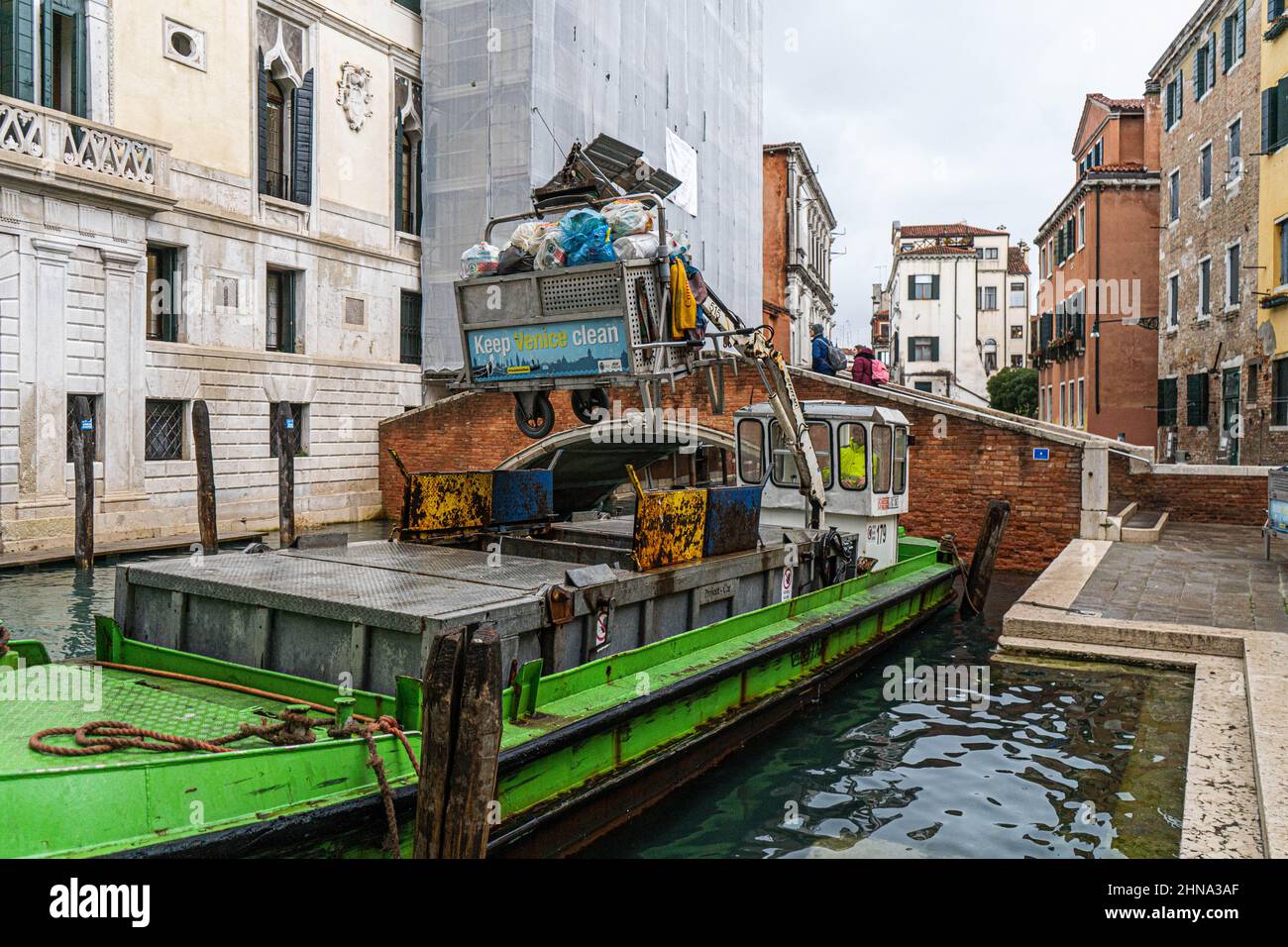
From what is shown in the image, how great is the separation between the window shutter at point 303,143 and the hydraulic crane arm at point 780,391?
48.8 feet

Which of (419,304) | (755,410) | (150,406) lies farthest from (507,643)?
(419,304)

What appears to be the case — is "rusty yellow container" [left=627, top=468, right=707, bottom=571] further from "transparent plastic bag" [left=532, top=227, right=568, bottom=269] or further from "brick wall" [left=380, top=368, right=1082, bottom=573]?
"brick wall" [left=380, top=368, right=1082, bottom=573]

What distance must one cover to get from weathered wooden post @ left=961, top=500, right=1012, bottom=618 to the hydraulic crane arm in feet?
9.62

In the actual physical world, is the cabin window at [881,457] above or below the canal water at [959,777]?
above

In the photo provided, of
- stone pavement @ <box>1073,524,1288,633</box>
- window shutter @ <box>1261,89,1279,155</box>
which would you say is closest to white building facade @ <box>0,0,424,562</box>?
stone pavement @ <box>1073,524,1288,633</box>

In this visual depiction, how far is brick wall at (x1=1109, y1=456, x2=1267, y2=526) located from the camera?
17.0m

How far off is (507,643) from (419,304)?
20.7m

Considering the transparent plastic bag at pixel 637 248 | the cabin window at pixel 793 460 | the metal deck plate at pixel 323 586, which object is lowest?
the metal deck plate at pixel 323 586

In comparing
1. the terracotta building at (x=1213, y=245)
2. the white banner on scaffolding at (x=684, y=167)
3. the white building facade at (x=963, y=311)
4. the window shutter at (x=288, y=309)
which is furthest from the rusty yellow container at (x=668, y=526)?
the white building facade at (x=963, y=311)

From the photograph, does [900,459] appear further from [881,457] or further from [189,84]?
[189,84]

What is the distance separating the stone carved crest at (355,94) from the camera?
22.2 m

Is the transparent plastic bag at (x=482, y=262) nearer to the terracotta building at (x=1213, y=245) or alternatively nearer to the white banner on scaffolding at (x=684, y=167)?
the terracotta building at (x=1213, y=245)

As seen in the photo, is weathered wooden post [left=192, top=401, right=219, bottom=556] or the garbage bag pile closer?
the garbage bag pile

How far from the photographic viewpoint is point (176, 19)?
738 inches
